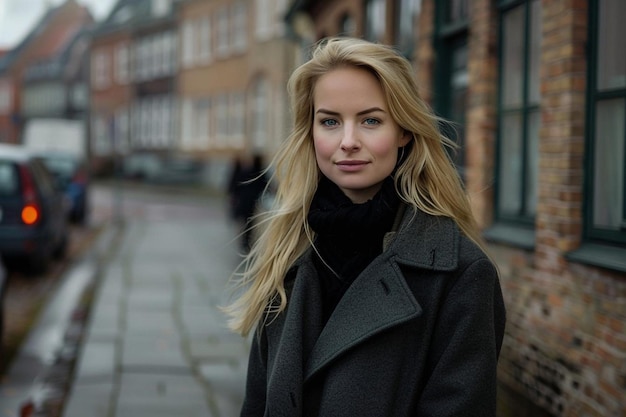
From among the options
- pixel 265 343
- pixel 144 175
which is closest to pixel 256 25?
pixel 144 175

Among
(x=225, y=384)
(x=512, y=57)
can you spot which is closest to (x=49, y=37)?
(x=225, y=384)

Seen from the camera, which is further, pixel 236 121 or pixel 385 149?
pixel 236 121

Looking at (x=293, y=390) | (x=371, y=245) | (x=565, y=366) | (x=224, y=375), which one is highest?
(x=371, y=245)

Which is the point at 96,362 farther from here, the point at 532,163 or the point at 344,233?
the point at 344,233

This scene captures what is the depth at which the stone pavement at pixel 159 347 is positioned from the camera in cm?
622

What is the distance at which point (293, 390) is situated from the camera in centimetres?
238

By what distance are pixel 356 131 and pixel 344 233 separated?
10.1 inches

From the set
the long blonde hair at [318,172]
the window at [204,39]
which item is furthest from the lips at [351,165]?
the window at [204,39]

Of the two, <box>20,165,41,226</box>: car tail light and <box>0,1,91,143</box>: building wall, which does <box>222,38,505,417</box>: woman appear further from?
<box>0,1,91,143</box>: building wall

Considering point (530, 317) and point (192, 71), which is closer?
point (530, 317)

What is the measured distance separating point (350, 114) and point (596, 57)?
118 inches

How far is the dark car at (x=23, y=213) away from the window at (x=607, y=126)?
871 centimetres

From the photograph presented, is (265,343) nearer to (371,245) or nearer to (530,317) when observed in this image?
(371,245)

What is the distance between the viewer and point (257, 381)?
2.64m
